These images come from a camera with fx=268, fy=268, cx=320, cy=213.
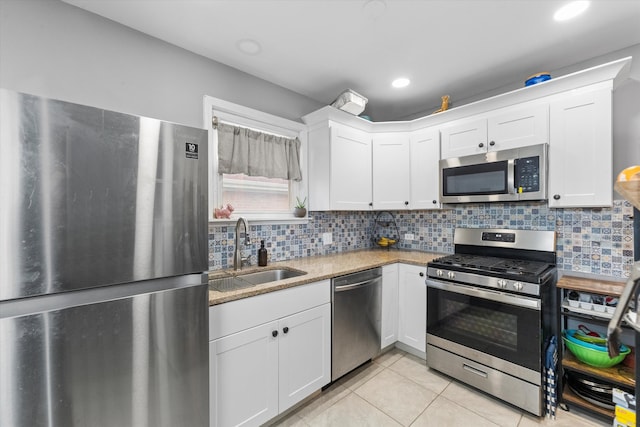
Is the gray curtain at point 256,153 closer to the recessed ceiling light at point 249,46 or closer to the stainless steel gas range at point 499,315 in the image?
the recessed ceiling light at point 249,46

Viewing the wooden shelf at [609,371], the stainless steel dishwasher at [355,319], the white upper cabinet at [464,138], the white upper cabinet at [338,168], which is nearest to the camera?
the wooden shelf at [609,371]

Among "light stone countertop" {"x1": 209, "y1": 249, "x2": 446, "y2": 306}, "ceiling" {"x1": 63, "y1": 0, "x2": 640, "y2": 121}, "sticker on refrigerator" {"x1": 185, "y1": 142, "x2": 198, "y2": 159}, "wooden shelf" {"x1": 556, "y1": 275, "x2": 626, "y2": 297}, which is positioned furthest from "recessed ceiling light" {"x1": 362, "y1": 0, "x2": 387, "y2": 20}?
"wooden shelf" {"x1": 556, "y1": 275, "x2": 626, "y2": 297}

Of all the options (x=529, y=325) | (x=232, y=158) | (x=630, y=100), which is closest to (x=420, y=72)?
(x=630, y=100)

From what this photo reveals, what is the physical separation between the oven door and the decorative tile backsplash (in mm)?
750

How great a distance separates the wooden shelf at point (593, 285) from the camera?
1.68 meters

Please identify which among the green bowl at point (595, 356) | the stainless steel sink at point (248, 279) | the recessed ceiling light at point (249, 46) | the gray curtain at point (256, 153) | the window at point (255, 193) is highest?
the recessed ceiling light at point (249, 46)

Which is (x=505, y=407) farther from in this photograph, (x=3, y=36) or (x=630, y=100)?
(x=3, y=36)

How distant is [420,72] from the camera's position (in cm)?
232

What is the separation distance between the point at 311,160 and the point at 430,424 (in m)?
2.27

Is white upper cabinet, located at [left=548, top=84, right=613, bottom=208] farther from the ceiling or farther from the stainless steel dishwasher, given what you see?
the stainless steel dishwasher

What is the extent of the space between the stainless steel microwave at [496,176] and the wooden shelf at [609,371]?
3.81 ft

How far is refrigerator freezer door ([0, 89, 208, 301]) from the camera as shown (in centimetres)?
87

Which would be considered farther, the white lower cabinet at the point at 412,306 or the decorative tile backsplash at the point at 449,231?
the white lower cabinet at the point at 412,306

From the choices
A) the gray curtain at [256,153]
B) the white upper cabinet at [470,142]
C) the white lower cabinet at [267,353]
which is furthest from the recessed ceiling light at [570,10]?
the white lower cabinet at [267,353]
